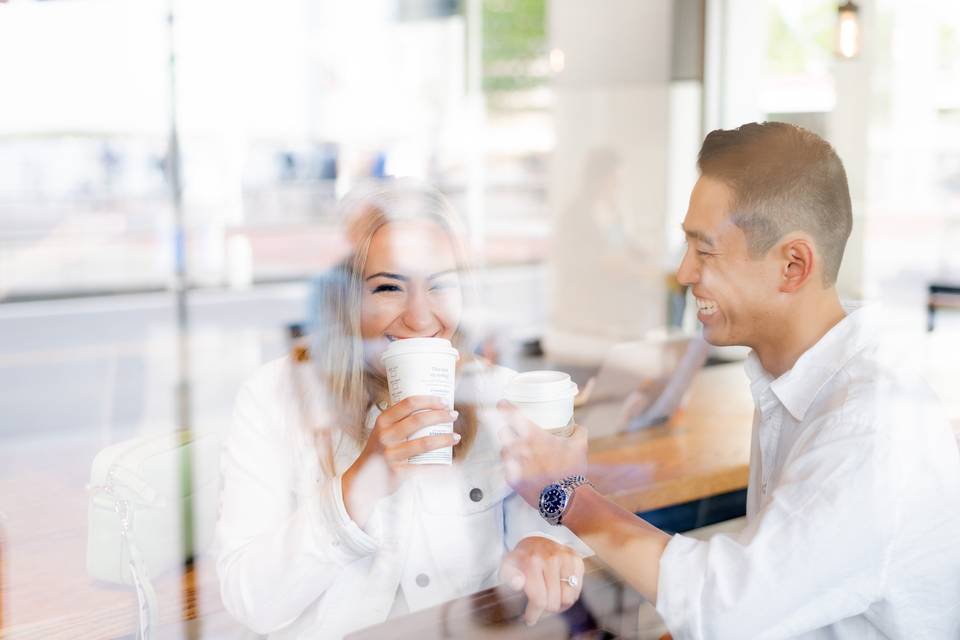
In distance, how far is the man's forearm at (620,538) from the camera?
120 cm

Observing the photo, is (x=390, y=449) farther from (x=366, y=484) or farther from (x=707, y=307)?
(x=707, y=307)

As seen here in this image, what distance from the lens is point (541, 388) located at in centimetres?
127

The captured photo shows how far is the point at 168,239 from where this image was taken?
1084cm

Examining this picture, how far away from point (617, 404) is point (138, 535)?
4.07 ft

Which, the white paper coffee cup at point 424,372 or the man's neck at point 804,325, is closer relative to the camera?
the white paper coffee cup at point 424,372

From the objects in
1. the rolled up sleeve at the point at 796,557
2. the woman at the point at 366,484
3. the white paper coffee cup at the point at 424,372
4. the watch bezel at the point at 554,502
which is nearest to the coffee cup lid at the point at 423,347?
the white paper coffee cup at the point at 424,372

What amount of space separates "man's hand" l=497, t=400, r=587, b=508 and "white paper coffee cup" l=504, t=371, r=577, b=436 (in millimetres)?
11

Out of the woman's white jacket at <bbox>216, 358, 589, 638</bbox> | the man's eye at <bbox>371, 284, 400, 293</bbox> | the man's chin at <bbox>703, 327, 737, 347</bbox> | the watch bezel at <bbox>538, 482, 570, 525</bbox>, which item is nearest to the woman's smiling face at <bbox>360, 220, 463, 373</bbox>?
the man's eye at <bbox>371, 284, 400, 293</bbox>

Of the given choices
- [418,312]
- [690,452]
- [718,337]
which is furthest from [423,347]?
[690,452]

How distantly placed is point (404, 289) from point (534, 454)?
289 mm

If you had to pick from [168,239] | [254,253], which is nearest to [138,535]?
[254,253]

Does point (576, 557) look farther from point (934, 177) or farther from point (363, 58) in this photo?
point (363, 58)

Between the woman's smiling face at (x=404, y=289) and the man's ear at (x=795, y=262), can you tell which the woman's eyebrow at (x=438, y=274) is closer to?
the woman's smiling face at (x=404, y=289)

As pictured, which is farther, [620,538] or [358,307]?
[358,307]
